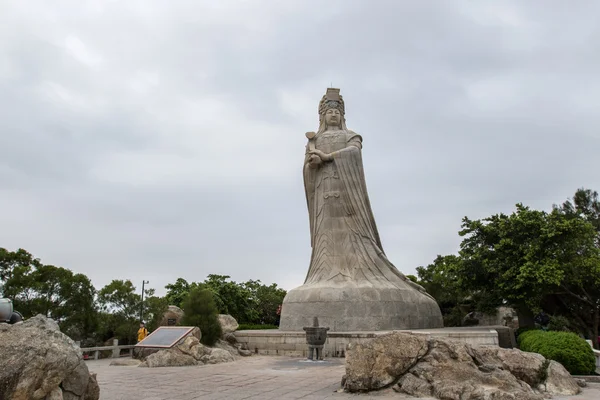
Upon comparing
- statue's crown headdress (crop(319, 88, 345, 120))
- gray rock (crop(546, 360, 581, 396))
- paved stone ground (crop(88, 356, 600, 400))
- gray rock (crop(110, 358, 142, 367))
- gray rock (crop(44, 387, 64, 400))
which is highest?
statue's crown headdress (crop(319, 88, 345, 120))

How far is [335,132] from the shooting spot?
17719 millimetres

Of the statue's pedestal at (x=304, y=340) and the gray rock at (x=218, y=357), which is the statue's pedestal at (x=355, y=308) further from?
the gray rock at (x=218, y=357)

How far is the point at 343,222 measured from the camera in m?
16.8

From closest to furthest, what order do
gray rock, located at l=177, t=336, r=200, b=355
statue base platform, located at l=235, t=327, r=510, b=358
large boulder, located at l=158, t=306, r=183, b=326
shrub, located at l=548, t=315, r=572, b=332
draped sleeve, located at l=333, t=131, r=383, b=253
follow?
statue base platform, located at l=235, t=327, r=510, b=358 → gray rock, located at l=177, t=336, r=200, b=355 → shrub, located at l=548, t=315, r=572, b=332 → draped sleeve, located at l=333, t=131, r=383, b=253 → large boulder, located at l=158, t=306, r=183, b=326

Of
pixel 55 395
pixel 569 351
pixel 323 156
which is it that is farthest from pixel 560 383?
pixel 323 156

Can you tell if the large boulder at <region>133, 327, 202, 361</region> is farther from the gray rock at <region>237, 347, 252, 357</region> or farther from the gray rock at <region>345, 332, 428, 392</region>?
the gray rock at <region>345, 332, 428, 392</region>

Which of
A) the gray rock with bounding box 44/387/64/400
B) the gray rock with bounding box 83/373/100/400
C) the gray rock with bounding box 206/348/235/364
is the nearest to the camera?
the gray rock with bounding box 44/387/64/400

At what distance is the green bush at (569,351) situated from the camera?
8547 mm

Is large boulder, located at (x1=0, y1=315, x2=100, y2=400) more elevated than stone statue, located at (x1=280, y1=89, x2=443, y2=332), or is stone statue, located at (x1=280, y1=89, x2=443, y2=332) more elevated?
A: stone statue, located at (x1=280, y1=89, x2=443, y2=332)

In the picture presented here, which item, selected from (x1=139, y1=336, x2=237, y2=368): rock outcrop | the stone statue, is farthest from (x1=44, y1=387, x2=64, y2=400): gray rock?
the stone statue

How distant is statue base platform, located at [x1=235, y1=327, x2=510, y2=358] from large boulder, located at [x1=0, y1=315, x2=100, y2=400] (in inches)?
287

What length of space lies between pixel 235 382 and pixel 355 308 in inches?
263

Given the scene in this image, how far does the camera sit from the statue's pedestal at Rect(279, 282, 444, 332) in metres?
14.2

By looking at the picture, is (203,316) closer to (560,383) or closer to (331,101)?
(331,101)
